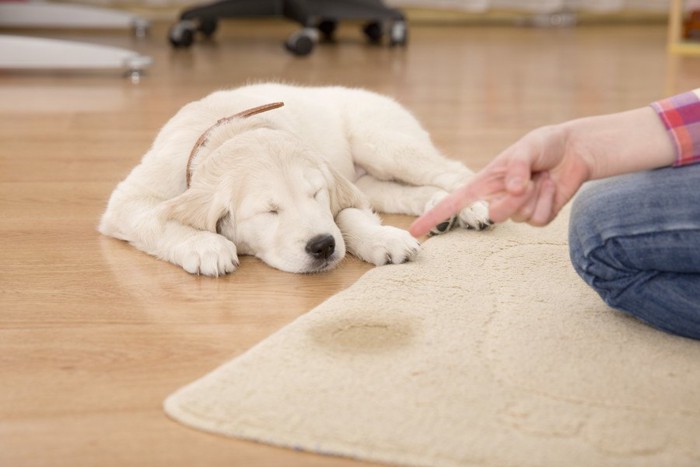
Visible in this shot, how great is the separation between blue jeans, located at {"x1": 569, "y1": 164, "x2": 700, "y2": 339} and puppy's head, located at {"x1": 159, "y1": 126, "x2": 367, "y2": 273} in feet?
1.64

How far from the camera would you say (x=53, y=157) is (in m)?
2.67

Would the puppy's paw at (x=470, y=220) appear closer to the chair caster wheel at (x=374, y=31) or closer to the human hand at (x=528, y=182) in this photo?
the human hand at (x=528, y=182)

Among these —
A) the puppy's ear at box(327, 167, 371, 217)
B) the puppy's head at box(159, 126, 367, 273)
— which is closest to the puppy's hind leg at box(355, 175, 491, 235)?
the puppy's ear at box(327, 167, 371, 217)

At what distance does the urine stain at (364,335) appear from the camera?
4.67 ft

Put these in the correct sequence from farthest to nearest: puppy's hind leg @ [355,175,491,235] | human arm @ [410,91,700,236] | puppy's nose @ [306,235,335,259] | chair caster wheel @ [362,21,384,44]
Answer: chair caster wheel @ [362,21,384,44]
puppy's hind leg @ [355,175,491,235]
puppy's nose @ [306,235,335,259]
human arm @ [410,91,700,236]

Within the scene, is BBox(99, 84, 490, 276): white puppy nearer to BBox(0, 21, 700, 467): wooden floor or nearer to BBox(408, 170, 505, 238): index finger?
BBox(0, 21, 700, 467): wooden floor

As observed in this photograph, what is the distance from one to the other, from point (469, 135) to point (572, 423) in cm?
188

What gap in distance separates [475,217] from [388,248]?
0.26m

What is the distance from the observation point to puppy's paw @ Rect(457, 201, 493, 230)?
2.01m

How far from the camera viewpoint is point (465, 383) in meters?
1.30

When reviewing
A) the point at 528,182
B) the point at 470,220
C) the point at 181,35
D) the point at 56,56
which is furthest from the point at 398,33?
the point at 528,182

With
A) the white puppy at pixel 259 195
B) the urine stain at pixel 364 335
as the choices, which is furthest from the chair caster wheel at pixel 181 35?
the urine stain at pixel 364 335

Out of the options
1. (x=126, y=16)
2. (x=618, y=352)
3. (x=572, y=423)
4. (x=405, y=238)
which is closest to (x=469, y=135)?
(x=405, y=238)

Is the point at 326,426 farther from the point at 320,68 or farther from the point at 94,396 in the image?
the point at 320,68
